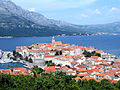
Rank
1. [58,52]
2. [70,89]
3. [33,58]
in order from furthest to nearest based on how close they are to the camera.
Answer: [58,52] → [33,58] → [70,89]

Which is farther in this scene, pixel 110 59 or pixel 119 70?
pixel 110 59

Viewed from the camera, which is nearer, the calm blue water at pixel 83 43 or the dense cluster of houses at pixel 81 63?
Result: the dense cluster of houses at pixel 81 63

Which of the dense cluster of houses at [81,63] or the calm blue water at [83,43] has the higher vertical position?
the dense cluster of houses at [81,63]

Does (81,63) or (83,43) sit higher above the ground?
(81,63)

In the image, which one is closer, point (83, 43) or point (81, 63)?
point (81, 63)

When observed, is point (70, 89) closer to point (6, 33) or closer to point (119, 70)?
point (119, 70)

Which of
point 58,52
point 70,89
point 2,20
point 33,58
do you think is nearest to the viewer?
point 70,89

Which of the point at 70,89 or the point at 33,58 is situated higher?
the point at 70,89

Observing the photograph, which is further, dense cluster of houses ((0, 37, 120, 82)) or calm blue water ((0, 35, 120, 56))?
calm blue water ((0, 35, 120, 56))

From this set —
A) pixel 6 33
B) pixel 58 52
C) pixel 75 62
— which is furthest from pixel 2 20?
pixel 75 62

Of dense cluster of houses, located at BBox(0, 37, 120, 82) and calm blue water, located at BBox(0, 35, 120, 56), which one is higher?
dense cluster of houses, located at BBox(0, 37, 120, 82)

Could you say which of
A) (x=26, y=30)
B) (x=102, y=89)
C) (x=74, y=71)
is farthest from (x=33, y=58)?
(x=26, y=30)
